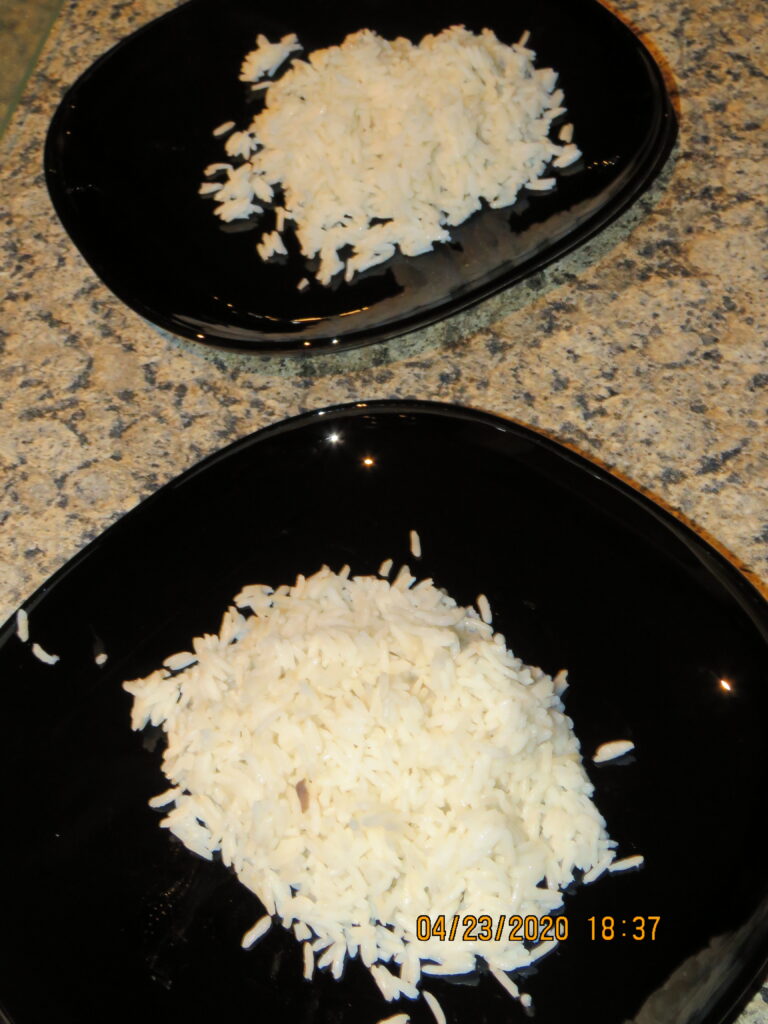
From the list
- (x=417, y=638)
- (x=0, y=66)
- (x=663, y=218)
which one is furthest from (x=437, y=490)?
(x=0, y=66)

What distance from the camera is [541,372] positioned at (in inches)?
57.6

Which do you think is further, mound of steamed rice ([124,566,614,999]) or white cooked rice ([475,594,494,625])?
white cooked rice ([475,594,494,625])

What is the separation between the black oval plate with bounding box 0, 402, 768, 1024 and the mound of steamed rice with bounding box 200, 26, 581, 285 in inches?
14.4

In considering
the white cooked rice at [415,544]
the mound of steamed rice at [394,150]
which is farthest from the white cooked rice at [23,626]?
the mound of steamed rice at [394,150]

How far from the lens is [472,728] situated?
1.01 m

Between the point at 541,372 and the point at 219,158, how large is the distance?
664 mm

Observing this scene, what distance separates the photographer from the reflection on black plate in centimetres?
141

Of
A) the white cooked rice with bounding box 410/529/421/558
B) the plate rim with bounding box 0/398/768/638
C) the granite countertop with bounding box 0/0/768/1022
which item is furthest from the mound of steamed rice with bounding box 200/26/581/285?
the white cooked rice with bounding box 410/529/421/558

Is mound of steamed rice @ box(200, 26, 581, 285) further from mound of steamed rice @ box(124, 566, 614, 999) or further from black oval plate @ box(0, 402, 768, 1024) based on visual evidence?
mound of steamed rice @ box(124, 566, 614, 999)

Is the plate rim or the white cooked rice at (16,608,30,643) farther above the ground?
the plate rim

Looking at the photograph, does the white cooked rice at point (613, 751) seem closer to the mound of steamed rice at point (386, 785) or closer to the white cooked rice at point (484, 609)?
the mound of steamed rice at point (386, 785)

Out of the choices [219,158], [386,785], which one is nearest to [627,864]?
[386,785]

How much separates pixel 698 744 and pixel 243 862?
Result: 480 millimetres

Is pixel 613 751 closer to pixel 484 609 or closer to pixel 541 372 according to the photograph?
pixel 484 609
